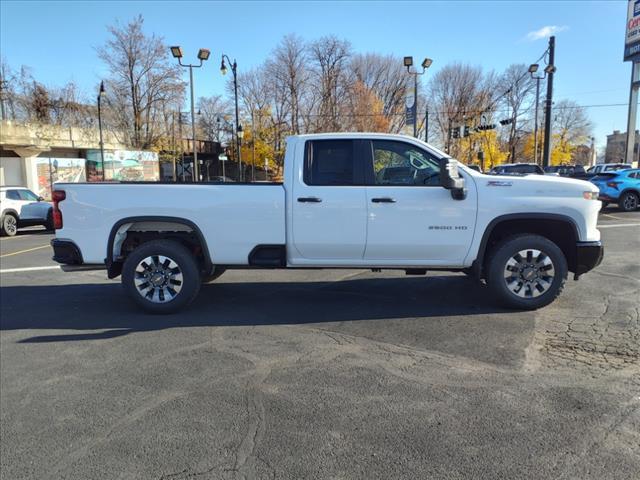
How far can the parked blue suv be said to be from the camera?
1731 centimetres

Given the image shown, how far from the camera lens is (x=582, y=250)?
5.36m

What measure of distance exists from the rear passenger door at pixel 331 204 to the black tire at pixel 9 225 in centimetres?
1442

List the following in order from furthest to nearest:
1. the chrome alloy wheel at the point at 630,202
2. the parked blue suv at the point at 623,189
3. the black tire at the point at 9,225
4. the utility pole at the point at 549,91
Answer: the utility pole at the point at 549,91
the chrome alloy wheel at the point at 630,202
the parked blue suv at the point at 623,189
the black tire at the point at 9,225

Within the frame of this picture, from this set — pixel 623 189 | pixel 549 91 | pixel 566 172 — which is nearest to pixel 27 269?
pixel 623 189

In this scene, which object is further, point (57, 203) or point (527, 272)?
point (57, 203)

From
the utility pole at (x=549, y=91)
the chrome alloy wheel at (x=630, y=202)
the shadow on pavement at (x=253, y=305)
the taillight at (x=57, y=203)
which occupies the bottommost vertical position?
the shadow on pavement at (x=253, y=305)

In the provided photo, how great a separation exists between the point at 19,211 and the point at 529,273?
16.8 m

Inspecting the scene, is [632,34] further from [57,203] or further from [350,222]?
[57,203]

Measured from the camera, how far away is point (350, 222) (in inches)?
213

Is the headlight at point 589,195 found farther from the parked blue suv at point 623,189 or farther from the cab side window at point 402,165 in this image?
the parked blue suv at point 623,189

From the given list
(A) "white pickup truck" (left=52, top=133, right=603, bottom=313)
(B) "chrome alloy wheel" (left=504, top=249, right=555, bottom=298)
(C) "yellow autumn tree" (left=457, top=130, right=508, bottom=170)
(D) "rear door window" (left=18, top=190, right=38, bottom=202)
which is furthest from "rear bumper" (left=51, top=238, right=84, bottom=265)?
(C) "yellow autumn tree" (left=457, top=130, right=508, bottom=170)

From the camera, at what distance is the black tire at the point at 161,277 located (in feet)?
18.4

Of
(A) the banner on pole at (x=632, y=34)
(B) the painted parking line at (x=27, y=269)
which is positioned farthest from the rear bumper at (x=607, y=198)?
(A) the banner on pole at (x=632, y=34)

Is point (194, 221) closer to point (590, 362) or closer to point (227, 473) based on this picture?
point (227, 473)
